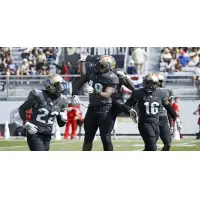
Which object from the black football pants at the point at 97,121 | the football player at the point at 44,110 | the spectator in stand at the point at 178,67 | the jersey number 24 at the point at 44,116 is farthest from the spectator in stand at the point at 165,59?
the jersey number 24 at the point at 44,116

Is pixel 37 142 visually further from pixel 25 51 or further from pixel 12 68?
pixel 25 51

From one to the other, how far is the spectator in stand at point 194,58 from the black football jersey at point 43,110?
11.5 m

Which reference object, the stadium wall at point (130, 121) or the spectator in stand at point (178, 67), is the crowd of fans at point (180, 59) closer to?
the spectator in stand at point (178, 67)

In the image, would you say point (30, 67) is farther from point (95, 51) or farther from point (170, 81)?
point (170, 81)

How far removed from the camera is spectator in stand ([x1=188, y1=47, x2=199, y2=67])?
20.2 m

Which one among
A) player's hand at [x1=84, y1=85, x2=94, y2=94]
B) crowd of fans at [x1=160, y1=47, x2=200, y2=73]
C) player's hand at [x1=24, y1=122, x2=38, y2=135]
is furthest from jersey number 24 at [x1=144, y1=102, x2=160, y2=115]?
crowd of fans at [x1=160, y1=47, x2=200, y2=73]

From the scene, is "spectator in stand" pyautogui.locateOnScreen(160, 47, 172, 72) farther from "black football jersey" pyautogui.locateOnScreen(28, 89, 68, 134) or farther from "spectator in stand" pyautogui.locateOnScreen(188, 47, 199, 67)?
"black football jersey" pyautogui.locateOnScreen(28, 89, 68, 134)

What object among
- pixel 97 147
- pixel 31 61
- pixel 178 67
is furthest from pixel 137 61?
pixel 97 147

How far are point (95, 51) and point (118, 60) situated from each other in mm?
1353

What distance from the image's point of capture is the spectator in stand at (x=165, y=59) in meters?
20.4

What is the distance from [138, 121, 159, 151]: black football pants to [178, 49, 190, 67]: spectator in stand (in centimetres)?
1018

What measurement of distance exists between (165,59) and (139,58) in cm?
76

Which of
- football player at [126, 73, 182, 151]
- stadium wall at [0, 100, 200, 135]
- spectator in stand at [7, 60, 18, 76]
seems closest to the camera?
football player at [126, 73, 182, 151]

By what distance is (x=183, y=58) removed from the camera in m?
20.4
